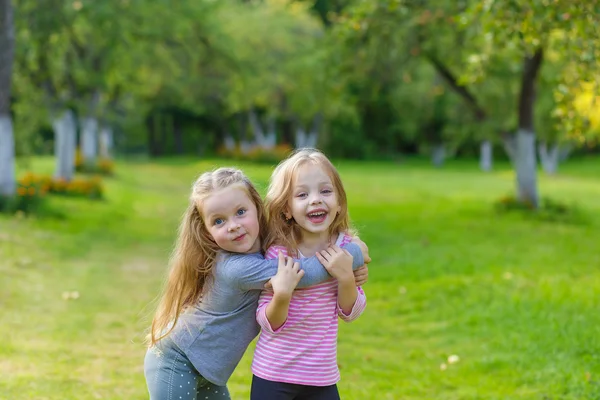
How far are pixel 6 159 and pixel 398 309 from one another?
874 cm

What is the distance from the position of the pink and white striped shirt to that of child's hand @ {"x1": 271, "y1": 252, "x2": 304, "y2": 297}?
135 millimetres

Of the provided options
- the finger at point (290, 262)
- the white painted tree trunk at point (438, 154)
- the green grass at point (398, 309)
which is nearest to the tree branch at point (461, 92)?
the green grass at point (398, 309)

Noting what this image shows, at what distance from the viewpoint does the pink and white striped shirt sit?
3.09m

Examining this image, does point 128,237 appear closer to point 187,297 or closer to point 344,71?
point 344,71

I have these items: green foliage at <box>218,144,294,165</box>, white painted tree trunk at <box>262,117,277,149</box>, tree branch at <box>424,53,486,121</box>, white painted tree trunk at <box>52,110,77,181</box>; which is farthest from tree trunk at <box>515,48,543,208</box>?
white painted tree trunk at <box>262,117,277,149</box>

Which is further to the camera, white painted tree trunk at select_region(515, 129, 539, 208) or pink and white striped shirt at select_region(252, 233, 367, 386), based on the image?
white painted tree trunk at select_region(515, 129, 539, 208)

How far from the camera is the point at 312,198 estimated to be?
3.13 metres

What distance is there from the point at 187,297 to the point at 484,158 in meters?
41.6

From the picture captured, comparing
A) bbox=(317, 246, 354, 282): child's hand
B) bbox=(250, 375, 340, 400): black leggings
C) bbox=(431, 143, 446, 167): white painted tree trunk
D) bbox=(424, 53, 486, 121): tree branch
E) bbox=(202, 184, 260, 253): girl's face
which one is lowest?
bbox=(431, 143, 446, 167): white painted tree trunk

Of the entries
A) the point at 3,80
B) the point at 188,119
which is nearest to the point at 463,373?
the point at 3,80

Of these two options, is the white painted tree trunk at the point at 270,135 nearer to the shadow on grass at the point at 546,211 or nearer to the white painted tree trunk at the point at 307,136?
the white painted tree trunk at the point at 307,136

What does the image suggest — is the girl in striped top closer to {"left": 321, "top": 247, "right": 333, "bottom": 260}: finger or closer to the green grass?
{"left": 321, "top": 247, "right": 333, "bottom": 260}: finger

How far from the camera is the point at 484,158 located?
1706 inches

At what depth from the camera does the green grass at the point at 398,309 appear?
5.45 m
